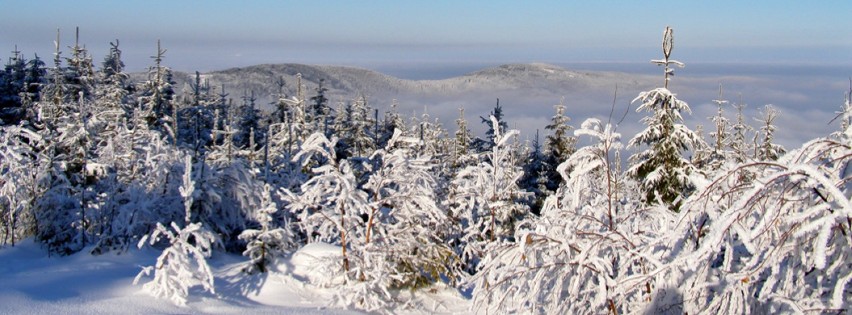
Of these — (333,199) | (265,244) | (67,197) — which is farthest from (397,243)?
(67,197)

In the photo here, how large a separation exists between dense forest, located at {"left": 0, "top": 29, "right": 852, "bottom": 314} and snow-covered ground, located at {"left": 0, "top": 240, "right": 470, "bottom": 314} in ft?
1.32

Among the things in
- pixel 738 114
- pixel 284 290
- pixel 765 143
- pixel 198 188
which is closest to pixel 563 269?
pixel 284 290

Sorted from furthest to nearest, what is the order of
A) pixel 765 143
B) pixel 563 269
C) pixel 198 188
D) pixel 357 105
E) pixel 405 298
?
pixel 357 105, pixel 765 143, pixel 198 188, pixel 405 298, pixel 563 269

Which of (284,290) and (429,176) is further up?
(429,176)

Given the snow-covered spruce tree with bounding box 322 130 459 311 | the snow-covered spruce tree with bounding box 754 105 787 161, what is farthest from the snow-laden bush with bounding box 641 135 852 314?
the snow-covered spruce tree with bounding box 754 105 787 161

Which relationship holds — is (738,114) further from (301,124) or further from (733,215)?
(733,215)

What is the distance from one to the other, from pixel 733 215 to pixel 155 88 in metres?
41.3

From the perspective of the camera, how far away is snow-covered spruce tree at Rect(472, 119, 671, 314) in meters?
4.49

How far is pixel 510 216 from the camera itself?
18.3 meters

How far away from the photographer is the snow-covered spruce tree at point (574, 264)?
4.49 metres

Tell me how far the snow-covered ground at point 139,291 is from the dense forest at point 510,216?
0.40 m

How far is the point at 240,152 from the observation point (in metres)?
30.3

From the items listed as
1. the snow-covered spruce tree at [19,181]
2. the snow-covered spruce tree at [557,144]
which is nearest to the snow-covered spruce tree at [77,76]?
the snow-covered spruce tree at [19,181]

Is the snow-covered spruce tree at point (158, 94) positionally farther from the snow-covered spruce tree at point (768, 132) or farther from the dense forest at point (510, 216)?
the snow-covered spruce tree at point (768, 132)
